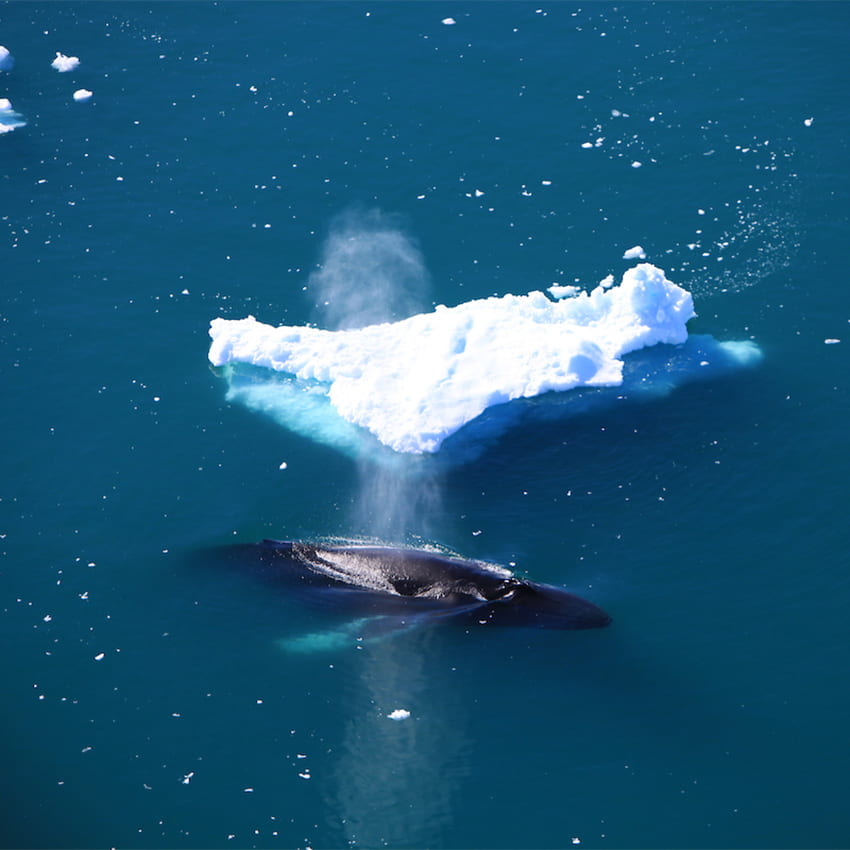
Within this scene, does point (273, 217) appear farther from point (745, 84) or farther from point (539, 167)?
point (745, 84)

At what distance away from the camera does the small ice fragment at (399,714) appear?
23.9 meters

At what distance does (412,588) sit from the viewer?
85.4 ft

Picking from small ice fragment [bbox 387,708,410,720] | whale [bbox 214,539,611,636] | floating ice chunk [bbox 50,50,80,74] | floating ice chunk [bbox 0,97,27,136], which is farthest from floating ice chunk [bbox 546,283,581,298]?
floating ice chunk [bbox 50,50,80,74]

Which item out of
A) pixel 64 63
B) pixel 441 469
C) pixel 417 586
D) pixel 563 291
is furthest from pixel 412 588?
pixel 64 63

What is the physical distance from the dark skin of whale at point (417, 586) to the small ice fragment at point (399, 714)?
7.10 feet

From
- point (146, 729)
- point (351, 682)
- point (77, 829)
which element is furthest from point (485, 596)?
point (77, 829)

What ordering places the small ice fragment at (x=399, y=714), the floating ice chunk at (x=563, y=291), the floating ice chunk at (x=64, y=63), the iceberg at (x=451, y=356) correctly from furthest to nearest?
the floating ice chunk at (x=64, y=63) → the floating ice chunk at (x=563, y=291) → the iceberg at (x=451, y=356) → the small ice fragment at (x=399, y=714)

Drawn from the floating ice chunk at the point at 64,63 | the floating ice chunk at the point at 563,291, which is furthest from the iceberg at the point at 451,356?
the floating ice chunk at the point at 64,63

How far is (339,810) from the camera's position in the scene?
73.6ft

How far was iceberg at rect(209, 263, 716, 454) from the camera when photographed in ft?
102

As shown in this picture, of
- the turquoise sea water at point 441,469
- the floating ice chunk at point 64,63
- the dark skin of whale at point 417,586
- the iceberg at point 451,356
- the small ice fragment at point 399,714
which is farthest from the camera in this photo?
the floating ice chunk at point 64,63

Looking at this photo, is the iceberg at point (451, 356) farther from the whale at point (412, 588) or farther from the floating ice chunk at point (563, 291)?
the whale at point (412, 588)

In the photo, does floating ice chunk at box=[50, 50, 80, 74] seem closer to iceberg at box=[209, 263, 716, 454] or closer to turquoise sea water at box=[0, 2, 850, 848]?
turquoise sea water at box=[0, 2, 850, 848]

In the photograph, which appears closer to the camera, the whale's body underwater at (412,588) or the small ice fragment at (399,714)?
the small ice fragment at (399,714)
